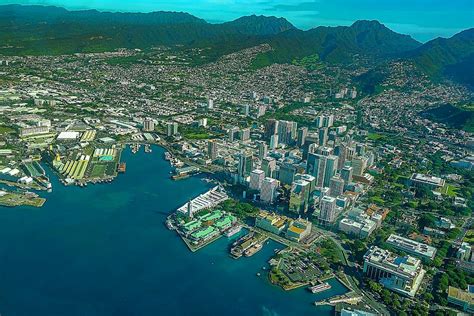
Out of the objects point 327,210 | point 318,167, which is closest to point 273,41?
point 318,167

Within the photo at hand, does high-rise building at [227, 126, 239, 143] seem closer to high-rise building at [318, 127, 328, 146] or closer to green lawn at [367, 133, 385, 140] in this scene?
high-rise building at [318, 127, 328, 146]

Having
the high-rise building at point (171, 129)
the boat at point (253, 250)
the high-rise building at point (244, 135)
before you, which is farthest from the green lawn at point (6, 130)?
the boat at point (253, 250)

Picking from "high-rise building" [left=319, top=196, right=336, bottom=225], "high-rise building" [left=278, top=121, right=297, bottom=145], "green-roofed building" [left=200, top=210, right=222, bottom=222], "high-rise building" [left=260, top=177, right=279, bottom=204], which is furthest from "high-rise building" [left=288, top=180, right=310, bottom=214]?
"high-rise building" [left=278, top=121, right=297, bottom=145]

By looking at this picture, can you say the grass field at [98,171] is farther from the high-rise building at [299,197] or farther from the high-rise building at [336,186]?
the high-rise building at [336,186]

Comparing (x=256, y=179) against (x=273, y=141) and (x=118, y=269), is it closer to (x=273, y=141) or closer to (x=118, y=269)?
(x=273, y=141)

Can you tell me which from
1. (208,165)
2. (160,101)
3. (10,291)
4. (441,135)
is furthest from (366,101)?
(10,291)

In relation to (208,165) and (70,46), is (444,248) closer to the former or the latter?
(208,165)
